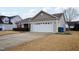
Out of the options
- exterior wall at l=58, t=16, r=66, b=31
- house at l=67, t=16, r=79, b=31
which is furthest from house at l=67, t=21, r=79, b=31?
exterior wall at l=58, t=16, r=66, b=31

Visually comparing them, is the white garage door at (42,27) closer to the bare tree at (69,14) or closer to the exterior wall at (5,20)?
the bare tree at (69,14)

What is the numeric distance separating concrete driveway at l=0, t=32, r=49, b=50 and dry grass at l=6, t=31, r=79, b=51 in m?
0.07

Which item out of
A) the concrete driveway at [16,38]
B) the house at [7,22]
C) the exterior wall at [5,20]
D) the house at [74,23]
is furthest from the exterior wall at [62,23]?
the exterior wall at [5,20]

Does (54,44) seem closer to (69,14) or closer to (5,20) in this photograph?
(69,14)

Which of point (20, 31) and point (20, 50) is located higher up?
point (20, 31)

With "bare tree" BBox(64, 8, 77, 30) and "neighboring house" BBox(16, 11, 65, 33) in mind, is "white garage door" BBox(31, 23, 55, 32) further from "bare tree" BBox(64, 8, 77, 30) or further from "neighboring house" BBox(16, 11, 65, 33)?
"bare tree" BBox(64, 8, 77, 30)

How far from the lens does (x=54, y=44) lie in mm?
2350

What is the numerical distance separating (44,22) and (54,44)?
0.43m

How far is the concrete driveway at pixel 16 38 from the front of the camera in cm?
233

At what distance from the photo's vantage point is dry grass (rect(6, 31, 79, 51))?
2.33 meters
